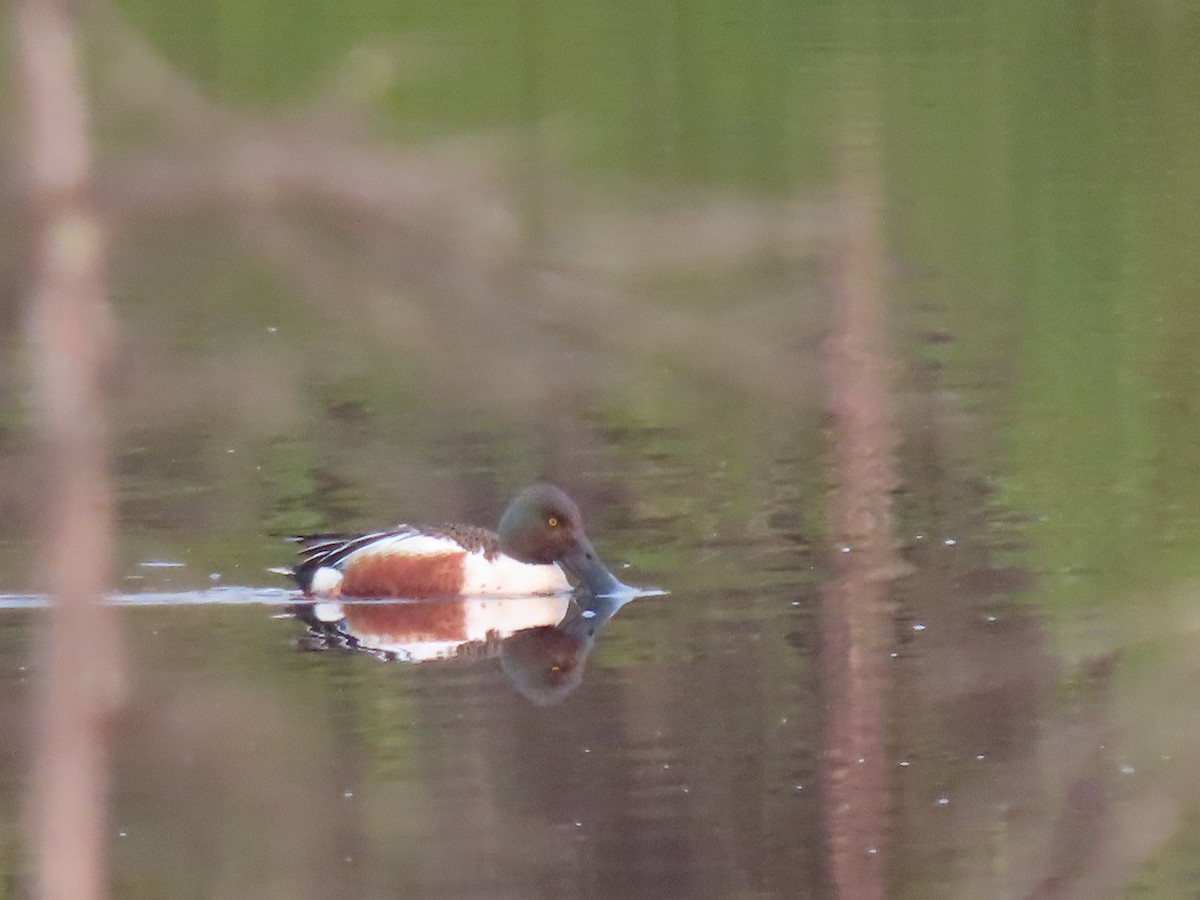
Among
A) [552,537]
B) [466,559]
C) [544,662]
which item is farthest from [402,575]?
[544,662]

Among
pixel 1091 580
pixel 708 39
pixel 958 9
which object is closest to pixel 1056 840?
pixel 1091 580

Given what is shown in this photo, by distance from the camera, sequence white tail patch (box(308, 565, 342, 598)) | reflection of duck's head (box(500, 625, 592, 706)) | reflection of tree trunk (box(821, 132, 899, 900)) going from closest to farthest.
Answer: reflection of tree trunk (box(821, 132, 899, 900)), reflection of duck's head (box(500, 625, 592, 706)), white tail patch (box(308, 565, 342, 598))

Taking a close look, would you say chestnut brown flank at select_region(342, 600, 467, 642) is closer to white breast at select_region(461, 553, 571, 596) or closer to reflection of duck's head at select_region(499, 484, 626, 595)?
white breast at select_region(461, 553, 571, 596)

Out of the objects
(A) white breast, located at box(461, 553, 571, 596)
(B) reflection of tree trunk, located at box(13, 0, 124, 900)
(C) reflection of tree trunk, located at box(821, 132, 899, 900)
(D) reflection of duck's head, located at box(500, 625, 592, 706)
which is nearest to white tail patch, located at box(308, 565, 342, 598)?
(A) white breast, located at box(461, 553, 571, 596)

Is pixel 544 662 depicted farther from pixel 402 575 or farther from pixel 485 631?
pixel 402 575

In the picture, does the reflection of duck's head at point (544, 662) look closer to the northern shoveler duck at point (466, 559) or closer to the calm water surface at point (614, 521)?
the calm water surface at point (614, 521)

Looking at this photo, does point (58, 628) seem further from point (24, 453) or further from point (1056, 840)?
point (24, 453)
